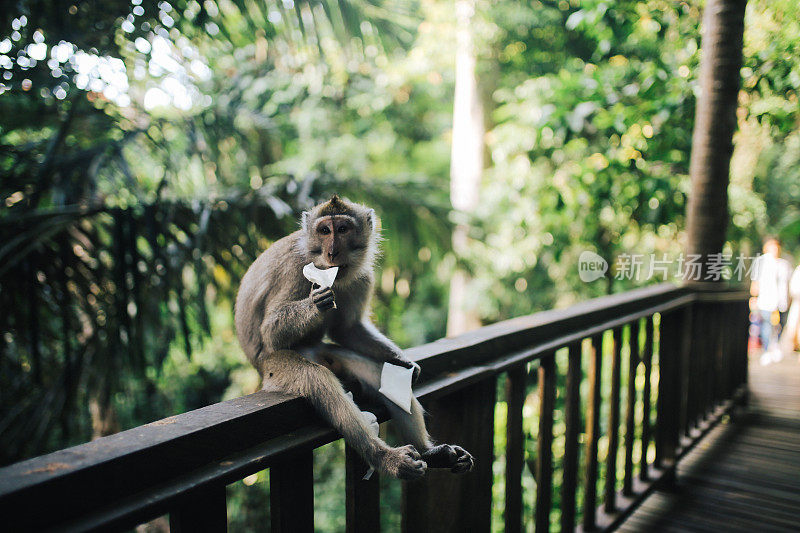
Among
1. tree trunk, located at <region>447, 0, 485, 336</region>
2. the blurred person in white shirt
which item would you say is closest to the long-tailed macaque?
the blurred person in white shirt

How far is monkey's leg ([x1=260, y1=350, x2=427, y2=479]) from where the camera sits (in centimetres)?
109

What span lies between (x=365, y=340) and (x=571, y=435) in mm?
893

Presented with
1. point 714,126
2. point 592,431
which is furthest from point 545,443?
point 714,126

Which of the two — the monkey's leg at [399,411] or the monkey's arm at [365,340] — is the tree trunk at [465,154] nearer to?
the monkey's arm at [365,340]

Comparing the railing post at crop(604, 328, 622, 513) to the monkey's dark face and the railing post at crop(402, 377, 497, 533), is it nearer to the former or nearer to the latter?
the railing post at crop(402, 377, 497, 533)

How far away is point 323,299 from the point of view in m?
1.26

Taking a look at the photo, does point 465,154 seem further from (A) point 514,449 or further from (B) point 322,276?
(B) point 322,276

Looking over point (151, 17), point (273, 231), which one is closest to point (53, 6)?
point (151, 17)

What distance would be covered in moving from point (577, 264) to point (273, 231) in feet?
16.7

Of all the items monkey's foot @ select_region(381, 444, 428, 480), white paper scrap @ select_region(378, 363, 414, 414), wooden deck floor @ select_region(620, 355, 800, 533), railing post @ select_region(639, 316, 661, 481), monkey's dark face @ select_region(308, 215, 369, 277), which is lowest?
wooden deck floor @ select_region(620, 355, 800, 533)

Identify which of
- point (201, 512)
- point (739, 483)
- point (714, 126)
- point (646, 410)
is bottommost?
point (739, 483)

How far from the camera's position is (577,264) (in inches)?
281

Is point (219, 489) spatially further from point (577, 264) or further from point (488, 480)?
point (577, 264)

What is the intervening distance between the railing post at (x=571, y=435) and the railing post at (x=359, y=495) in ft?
3.27
